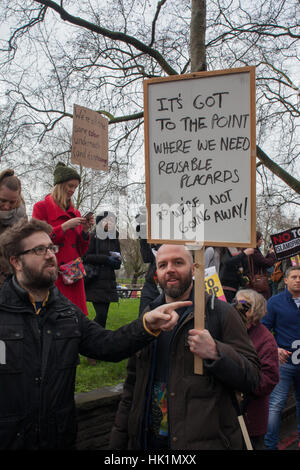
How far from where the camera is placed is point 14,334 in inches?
77.0

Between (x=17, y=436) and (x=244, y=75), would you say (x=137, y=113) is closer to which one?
(x=244, y=75)

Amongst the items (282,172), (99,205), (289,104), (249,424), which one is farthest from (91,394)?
(99,205)

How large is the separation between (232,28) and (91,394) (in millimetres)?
7454

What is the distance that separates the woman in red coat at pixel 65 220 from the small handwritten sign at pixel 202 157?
4.81ft

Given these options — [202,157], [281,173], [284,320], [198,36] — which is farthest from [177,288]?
[281,173]

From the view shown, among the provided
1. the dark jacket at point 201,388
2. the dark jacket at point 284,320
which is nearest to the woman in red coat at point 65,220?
the dark jacket at point 201,388

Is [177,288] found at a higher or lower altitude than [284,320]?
higher

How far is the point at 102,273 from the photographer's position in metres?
4.70

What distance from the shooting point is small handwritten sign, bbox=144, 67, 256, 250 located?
2.10 m

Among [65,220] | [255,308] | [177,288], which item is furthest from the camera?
[65,220]

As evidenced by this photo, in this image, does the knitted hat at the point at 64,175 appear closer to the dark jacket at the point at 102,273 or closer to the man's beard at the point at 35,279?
the dark jacket at the point at 102,273

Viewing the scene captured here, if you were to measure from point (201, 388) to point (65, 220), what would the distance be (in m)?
2.22

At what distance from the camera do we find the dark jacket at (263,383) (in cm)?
308

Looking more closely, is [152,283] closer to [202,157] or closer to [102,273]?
[102,273]
